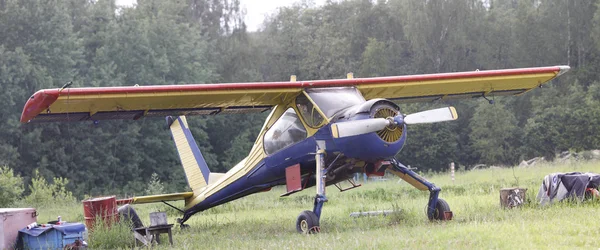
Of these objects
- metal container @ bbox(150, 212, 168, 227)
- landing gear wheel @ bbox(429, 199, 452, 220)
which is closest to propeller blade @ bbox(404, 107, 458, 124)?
landing gear wheel @ bbox(429, 199, 452, 220)

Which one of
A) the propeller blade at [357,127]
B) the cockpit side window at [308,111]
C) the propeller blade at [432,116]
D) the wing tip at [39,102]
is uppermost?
the wing tip at [39,102]

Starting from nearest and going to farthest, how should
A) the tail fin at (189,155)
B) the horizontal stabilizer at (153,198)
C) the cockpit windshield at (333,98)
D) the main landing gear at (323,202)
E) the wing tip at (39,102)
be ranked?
the wing tip at (39,102)
the main landing gear at (323,202)
the cockpit windshield at (333,98)
the horizontal stabilizer at (153,198)
the tail fin at (189,155)

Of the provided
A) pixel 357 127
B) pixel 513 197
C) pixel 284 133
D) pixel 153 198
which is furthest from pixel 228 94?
pixel 513 197

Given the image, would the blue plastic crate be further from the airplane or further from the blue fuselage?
the blue fuselage

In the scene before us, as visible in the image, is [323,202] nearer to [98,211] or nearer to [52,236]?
[98,211]

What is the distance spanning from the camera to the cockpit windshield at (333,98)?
11836 mm

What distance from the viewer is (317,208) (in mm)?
11344

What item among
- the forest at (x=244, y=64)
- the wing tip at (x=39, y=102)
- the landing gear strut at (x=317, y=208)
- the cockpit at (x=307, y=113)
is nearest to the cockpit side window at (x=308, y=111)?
the cockpit at (x=307, y=113)

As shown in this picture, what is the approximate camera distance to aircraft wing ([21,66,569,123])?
1129 cm

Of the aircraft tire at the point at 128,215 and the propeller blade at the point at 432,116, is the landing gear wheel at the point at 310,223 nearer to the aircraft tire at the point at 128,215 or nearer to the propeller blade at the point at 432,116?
the propeller blade at the point at 432,116

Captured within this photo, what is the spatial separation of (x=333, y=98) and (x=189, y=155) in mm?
5156

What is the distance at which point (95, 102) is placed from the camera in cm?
1151

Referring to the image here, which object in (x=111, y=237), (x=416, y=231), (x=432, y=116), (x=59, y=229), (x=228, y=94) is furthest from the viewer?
(x=228, y=94)

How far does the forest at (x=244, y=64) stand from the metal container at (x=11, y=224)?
32882mm
